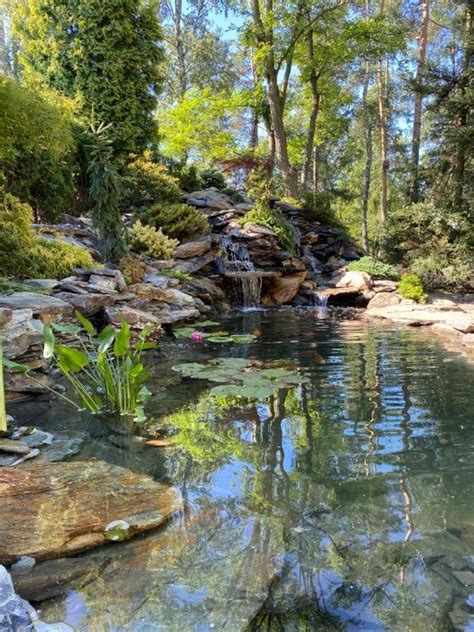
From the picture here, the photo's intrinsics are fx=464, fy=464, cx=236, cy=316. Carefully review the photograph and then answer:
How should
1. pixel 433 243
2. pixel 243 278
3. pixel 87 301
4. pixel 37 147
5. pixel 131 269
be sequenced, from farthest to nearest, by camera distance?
1. pixel 433 243
2. pixel 243 278
3. pixel 37 147
4. pixel 131 269
5. pixel 87 301

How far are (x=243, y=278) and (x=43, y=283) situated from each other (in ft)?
20.1

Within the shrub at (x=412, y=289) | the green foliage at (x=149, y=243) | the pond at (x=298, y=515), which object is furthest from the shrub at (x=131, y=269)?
the shrub at (x=412, y=289)

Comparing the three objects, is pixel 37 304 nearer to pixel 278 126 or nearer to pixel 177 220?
pixel 177 220

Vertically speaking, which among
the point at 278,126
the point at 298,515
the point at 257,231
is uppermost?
the point at 278,126

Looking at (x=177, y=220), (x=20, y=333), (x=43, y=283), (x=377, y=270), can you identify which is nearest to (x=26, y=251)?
(x=43, y=283)

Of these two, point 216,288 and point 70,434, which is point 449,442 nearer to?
point 70,434

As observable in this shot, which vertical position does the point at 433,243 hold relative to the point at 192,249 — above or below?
above

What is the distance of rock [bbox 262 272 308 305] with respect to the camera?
41.2 ft

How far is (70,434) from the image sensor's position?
11.5 feet

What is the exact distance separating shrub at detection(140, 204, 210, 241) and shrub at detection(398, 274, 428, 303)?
536cm

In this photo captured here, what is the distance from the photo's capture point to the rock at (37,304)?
5.12m

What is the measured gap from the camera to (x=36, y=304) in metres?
5.32

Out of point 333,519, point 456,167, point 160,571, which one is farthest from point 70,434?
point 456,167

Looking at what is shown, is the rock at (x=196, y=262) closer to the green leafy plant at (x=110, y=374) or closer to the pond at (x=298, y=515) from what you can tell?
the pond at (x=298, y=515)
